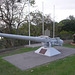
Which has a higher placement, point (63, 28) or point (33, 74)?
point (63, 28)

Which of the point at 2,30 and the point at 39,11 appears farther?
the point at 39,11

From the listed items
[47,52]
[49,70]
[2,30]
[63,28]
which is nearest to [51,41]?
[47,52]

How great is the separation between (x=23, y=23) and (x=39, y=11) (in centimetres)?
316

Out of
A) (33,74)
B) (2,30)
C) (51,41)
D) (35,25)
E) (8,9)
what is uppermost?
(8,9)

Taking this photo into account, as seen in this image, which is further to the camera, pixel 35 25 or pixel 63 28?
pixel 63 28

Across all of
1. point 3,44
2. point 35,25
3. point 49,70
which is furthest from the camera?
point 35,25

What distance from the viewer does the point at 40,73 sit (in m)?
3.70

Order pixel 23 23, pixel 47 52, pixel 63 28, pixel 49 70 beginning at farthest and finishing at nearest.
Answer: pixel 63 28, pixel 23 23, pixel 47 52, pixel 49 70

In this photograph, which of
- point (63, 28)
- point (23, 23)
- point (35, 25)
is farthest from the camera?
point (63, 28)

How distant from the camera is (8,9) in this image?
1220 cm

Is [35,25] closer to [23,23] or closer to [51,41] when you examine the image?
[23,23]

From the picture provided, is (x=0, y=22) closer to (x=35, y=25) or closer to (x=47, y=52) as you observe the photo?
(x=35, y=25)

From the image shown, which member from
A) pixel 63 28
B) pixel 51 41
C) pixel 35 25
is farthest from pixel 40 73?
pixel 63 28

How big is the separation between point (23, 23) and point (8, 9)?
2836 mm
